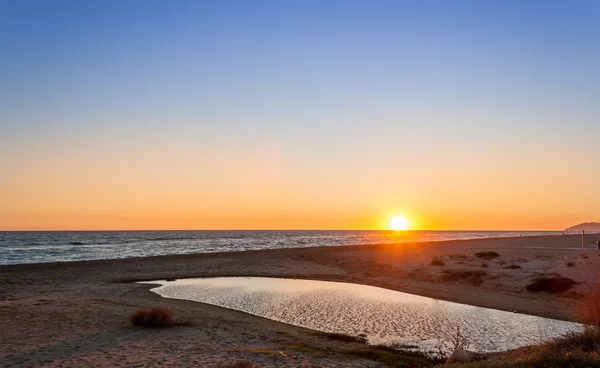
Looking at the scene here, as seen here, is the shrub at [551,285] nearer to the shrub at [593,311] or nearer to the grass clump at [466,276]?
the grass clump at [466,276]

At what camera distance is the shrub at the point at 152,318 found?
1841 centimetres

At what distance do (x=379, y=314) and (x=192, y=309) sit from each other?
9747 mm

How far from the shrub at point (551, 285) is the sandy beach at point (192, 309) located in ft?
2.37

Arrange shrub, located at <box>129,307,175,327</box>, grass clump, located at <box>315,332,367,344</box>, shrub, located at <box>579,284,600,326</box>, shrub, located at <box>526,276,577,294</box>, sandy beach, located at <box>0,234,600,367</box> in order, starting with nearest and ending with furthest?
1. sandy beach, located at <box>0,234,600,367</box>
2. shrub, located at <box>579,284,600,326</box>
3. grass clump, located at <box>315,332,367,344</box>
4. shrub, located at <box>129,307,175,327</box>
5. shrub, located at <box>526,276,577,294</box>

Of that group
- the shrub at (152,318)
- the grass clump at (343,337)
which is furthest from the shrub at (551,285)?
the shrub at (152,318)

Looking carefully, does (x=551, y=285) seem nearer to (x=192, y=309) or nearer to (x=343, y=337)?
(x=343, y=337)

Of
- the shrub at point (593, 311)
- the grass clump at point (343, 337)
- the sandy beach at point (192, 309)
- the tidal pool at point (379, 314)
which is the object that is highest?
the shrub at point (593, 311)

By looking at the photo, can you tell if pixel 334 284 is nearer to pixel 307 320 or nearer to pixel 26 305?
pixel 307 320

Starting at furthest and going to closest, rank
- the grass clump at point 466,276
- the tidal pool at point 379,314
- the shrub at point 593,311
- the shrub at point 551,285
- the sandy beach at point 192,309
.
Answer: the grass clump at point 466,276
the shrub at point 551,285
the tidal pool at point 379,314
the shrub at point 593,311
the sandy beach at point 192,309

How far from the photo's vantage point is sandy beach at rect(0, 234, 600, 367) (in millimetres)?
13984

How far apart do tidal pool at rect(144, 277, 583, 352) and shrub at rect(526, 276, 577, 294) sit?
663 cm

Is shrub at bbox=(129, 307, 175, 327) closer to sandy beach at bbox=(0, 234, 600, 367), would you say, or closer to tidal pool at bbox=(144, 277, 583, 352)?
sandy beach at bbox=(0, 234, 600, 367)

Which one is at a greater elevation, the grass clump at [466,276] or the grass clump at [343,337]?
the grass clump at [466,276]

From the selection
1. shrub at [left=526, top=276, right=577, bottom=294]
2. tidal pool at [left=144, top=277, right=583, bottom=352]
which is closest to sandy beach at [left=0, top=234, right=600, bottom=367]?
shrub at [left=526, top=276, right=577, bottom=294]
